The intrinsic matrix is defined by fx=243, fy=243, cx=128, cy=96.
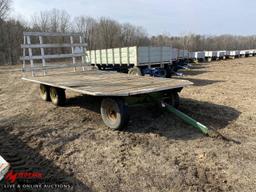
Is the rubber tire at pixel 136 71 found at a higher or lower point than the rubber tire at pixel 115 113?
higher

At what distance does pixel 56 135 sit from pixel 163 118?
2.44 meters

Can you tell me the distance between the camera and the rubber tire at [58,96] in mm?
6910

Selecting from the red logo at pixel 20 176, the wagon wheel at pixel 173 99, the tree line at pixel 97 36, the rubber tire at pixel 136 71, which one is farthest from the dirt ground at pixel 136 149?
the tree line at pixel 97 36

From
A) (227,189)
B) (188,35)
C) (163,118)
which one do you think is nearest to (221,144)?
(227,189)

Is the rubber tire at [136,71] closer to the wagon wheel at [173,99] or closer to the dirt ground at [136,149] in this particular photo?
the dirt ground at [136,149]

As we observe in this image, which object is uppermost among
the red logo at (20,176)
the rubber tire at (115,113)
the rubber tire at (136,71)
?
the rubber tire at (136,71)

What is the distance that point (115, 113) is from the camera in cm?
500

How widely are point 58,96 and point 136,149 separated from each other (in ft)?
11.7

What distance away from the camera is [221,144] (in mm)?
4273

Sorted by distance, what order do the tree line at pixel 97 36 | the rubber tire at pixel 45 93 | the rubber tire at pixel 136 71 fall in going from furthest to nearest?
the tree line at pixel 97 36, the rubber tire at pixel 136 71, the rubber tire at pixel 45 93

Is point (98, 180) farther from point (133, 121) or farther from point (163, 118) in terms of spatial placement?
point (163, 118)

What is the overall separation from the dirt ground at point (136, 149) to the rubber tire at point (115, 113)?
171 mm

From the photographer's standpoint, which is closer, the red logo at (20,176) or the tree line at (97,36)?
the red logo at (20,176)

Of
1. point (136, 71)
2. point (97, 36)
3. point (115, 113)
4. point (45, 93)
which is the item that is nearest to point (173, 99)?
point (115, 113)
